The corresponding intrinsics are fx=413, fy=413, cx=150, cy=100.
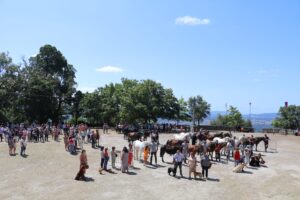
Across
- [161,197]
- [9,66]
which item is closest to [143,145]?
[161,197]

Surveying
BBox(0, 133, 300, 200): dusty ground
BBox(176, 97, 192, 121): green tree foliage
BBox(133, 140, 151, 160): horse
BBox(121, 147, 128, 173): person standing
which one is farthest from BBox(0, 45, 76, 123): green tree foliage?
BBox(121, 147, 128, 173): person standing

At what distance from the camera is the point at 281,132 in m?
64.2

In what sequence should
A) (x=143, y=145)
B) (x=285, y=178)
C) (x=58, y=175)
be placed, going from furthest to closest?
1. (x=143, y=145)
2. (x=285, y=178)
3. (x=58, y=175)

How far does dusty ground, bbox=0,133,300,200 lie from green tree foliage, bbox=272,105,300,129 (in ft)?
249

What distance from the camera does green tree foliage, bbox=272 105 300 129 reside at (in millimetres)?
104188

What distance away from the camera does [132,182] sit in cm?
2345

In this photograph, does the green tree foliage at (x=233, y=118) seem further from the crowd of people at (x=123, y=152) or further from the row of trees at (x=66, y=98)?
the crowd of people at (x=123, y=152)

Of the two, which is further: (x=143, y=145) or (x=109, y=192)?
(x=143, y=145)

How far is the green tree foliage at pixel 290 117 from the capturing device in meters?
104

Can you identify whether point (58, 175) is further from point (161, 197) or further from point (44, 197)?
point (161, 197)

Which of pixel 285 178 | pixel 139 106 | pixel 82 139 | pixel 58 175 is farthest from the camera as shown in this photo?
pixel 139 106

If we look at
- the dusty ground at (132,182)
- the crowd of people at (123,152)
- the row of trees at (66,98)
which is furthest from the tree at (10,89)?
the dusty ground at (132,182)

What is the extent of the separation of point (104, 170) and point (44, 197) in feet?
22.2

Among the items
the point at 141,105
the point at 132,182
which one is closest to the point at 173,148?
the point at 132,182
